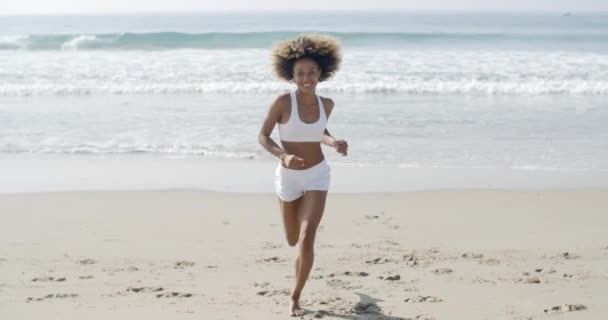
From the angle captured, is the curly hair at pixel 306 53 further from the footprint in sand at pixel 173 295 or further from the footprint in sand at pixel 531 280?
the footprint in sand at pixel 531 280

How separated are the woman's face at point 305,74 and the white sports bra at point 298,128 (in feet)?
0.27

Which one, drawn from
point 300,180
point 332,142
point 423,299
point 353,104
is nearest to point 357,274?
point 423,299

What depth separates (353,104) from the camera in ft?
47.7

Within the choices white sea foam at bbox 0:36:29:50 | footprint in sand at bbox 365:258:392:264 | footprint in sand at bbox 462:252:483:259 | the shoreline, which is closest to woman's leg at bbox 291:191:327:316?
footprint in sand at bbox 365:258:392:264

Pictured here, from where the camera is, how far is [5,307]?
4641mm

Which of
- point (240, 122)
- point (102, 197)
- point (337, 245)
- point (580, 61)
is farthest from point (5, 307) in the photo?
point (580, 61)

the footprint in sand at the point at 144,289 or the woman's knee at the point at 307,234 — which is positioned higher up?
the woman's knee at the point at 307,234

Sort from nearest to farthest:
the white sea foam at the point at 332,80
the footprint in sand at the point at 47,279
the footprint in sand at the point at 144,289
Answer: the footprint in sand at the point at 144,289 → the footprint in sand at the point at 47,279 → the white sea foam at the point at 332,80

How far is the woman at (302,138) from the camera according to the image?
441cm

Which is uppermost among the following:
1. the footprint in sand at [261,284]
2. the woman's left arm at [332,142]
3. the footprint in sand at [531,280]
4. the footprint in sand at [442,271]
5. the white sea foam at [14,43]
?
the white sea foam at [14,43]

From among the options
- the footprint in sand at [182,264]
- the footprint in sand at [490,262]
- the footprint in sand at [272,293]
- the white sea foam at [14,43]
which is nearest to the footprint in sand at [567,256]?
the footprint in sand at [490,262]

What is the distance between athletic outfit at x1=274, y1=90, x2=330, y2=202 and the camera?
4.44m

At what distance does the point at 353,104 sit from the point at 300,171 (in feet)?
33.4

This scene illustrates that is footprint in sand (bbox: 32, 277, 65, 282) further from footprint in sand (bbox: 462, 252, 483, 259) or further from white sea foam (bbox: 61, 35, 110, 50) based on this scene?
white sea foam (bbox: 61, 35, 110, 50)
